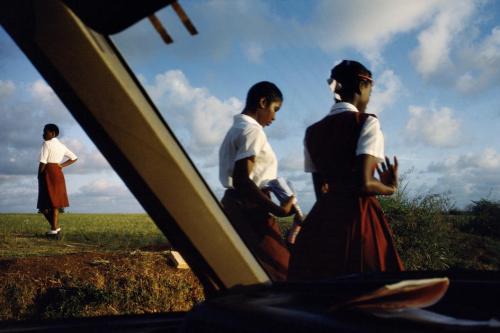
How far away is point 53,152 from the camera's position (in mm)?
9969

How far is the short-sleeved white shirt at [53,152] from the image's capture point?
32.3 feet

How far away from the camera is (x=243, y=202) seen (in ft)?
9.39

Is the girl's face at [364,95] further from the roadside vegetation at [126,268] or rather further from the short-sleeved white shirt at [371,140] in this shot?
the roadside vegetation at [126,268]

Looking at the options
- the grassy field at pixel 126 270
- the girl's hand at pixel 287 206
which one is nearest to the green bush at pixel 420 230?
the grassy field at pixel 126 270

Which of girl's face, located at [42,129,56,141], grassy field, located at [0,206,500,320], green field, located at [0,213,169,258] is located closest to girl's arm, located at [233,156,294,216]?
grassy field, located at [0,206,500,320]

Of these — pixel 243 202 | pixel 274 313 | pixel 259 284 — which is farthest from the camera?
pixel 243 202

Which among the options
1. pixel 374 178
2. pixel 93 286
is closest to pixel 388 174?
pixel 374 178

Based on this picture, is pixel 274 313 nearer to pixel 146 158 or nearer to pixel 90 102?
pixel 146 158

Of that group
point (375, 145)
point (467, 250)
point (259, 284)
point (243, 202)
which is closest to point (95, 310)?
point (243, 202)

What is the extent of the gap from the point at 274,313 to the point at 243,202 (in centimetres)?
200

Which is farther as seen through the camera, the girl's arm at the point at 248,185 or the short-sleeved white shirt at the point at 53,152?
the short-sleeved white shirt at the point at 53,152

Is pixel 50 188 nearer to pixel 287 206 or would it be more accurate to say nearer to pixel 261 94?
pixel 261 94

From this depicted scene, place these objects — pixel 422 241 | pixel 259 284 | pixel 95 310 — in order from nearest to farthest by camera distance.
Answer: pixel 259 284
pixel 95 310
pixel 422 241

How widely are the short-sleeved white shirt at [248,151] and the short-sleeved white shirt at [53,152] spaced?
768 cm
